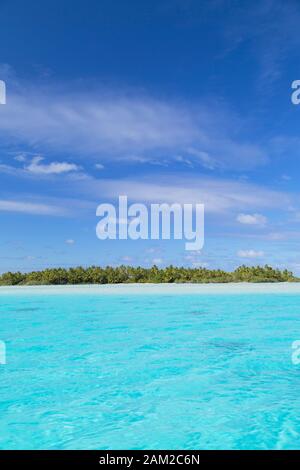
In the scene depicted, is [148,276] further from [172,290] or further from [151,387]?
[151,387]

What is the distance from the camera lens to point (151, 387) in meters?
5.06

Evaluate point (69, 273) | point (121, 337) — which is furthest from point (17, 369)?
point (69, 273)

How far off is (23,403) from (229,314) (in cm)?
821

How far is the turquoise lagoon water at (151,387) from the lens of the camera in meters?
3.69

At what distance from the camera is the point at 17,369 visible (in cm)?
609

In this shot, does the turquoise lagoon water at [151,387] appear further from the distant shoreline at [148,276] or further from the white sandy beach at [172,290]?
the distant shoreline at [148,276]

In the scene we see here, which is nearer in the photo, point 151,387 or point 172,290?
point 151,387

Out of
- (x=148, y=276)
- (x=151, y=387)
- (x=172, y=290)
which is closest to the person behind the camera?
(x=151, y=387)

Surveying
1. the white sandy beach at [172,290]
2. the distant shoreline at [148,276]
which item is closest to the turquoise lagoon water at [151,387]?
the white sandy beach at [172,290]

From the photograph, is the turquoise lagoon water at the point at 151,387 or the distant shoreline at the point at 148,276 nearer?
the turquoise lagoon water at the point at 151,387

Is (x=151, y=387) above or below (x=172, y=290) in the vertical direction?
below

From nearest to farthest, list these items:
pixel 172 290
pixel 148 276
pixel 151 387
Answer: pixel 151 387, pixel 172 290, pixel 148 276

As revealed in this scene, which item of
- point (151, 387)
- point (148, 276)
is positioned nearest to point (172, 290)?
point (148, 276)
